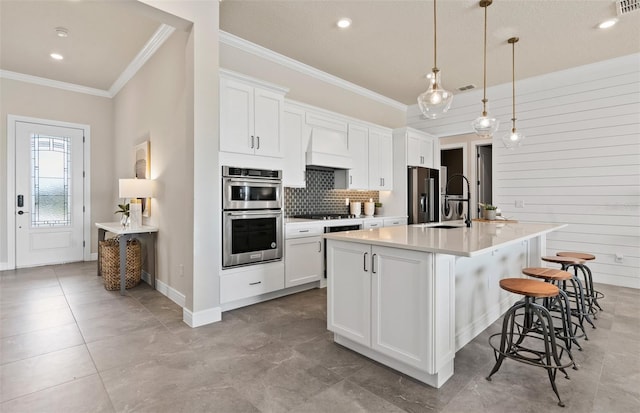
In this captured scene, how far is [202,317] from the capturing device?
3.01 meters

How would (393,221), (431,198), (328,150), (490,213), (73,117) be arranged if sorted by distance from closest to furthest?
(490,213), (328,150), (393,221), (73,117), (431,198)

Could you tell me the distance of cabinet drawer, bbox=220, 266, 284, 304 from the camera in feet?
10.8

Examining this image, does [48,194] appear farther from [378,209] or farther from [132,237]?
[378,209]

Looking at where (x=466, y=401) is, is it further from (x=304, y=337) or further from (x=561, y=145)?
(x=561, y=145)

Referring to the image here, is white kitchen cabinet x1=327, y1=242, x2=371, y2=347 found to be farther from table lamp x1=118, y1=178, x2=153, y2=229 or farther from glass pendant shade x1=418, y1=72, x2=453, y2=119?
table lamp x1=118, y1=178, x2=153, y2=229

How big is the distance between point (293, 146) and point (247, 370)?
8.96 ft

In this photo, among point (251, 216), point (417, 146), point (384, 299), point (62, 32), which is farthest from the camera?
point (417, 146)

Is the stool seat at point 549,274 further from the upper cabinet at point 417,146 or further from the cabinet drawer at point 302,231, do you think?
the upper cabinet at point 417,146

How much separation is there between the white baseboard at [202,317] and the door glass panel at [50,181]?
4.20m

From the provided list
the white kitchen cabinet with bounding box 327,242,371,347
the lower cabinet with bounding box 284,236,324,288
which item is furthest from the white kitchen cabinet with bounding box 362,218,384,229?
the white kitchen cabinet with bounding box 327,242,371,347

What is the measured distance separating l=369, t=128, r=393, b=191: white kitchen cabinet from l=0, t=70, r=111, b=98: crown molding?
4927 millimetres

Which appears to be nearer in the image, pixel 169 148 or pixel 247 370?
pixel 247 370

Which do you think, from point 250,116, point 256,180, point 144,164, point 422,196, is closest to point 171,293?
point 256,180

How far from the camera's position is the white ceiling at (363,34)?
3338mm
